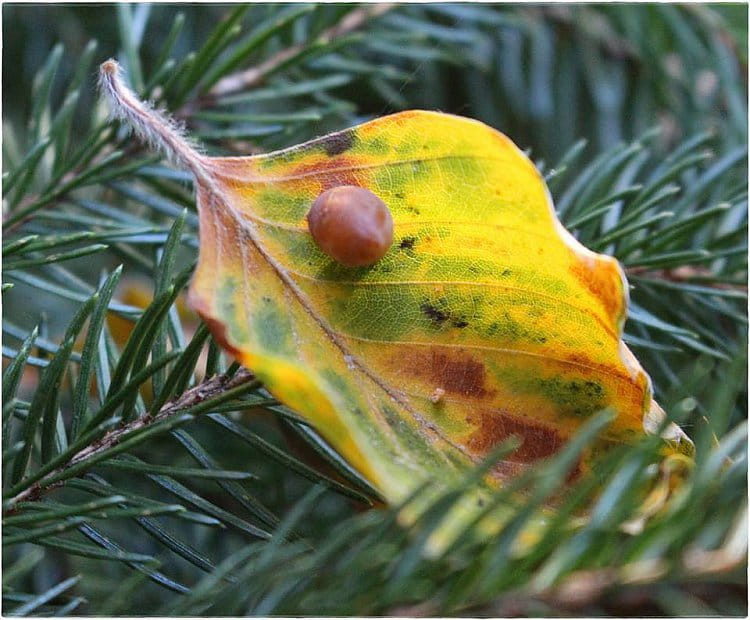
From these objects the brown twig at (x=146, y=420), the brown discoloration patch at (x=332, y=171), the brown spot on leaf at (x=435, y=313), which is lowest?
the brown twig at (x=146, y=420)

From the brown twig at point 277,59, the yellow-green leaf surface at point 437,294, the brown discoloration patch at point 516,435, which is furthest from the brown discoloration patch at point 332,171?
the brown twig at point 277,59

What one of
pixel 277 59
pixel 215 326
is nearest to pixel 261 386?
pixel 215 326

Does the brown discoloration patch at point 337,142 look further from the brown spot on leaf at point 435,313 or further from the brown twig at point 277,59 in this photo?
the brown twig at point 277,59

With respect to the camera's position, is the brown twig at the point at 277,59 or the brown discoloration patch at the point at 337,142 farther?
the brown twig at the point at 277,59

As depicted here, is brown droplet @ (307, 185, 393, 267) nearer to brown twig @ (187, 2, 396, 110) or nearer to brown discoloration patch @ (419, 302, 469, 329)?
brown discoloration patch @ (419, 302, 469, 329)

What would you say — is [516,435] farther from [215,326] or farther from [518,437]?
[215,326]

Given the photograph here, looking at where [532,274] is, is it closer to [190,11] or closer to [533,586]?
[533,586]

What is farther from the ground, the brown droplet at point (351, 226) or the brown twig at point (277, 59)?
the brown twig at point (277, 59)

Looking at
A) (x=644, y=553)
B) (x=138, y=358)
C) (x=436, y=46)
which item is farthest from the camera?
(x=436, y=46)

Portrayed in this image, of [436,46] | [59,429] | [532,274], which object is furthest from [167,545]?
[436,46]
